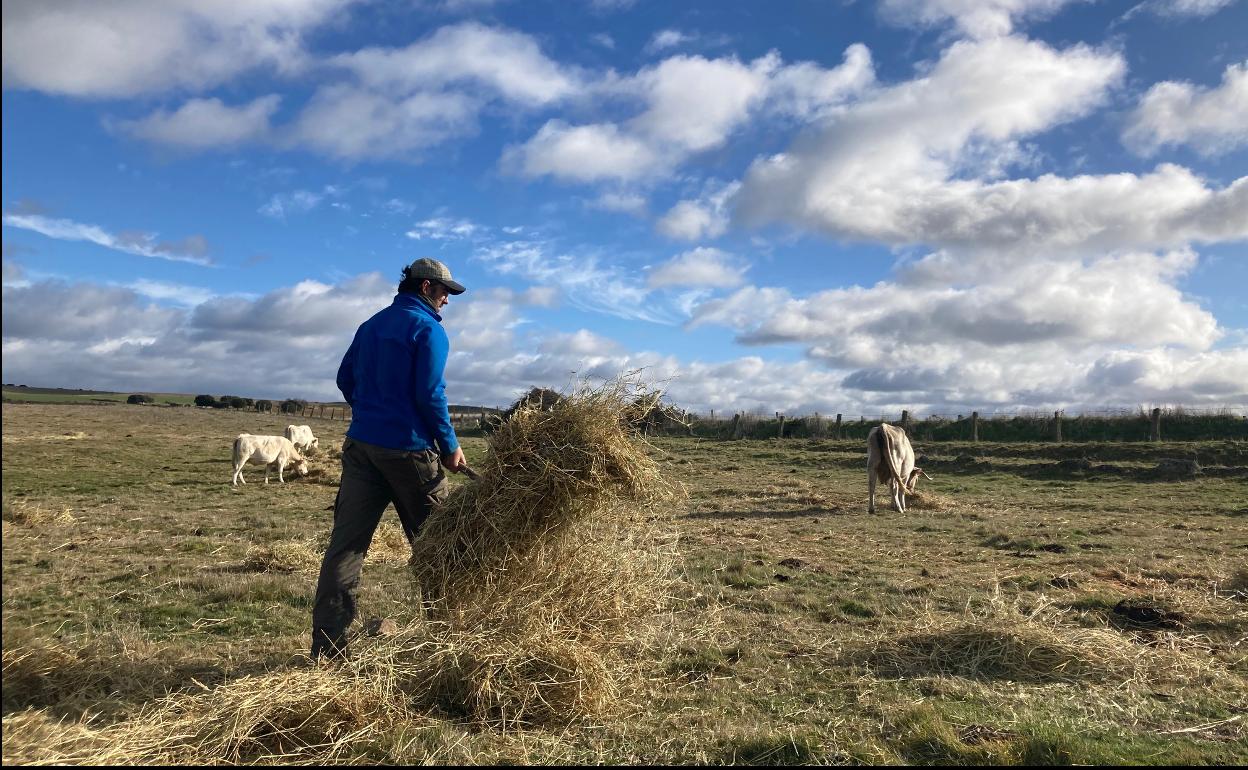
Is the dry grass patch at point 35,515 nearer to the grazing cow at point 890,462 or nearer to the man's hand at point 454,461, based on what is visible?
the man's hand at point 454,461

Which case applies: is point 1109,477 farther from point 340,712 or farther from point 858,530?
point 340,712

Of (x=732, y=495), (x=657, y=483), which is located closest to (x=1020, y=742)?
(x=657, y=483)

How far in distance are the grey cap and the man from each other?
8.4 inches

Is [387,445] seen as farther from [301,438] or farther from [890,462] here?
[301,438]

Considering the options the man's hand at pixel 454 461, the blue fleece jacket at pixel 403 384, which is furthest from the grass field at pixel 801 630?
the blue fleece jacket at pixel 403 384

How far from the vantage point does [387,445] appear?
476 centimetres

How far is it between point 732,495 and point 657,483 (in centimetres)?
1290

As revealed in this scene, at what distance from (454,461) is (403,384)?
1.90 ft

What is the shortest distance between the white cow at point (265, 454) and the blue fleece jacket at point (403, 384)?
637 inches

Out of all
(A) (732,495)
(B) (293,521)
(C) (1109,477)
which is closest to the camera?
(B) (293,521)

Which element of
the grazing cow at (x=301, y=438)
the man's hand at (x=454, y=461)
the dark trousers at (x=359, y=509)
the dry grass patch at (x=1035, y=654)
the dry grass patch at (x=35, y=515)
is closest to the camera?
the dark trousers at (x=359, y=509)

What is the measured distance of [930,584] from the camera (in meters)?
8.27

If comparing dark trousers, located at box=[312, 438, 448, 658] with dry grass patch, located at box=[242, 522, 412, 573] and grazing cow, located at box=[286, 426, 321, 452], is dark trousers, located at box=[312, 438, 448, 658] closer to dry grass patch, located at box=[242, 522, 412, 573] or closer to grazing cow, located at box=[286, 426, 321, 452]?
dry grass patch, located at box=[242, 522, 412, 573]

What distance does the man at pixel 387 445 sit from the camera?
4.73 metres
